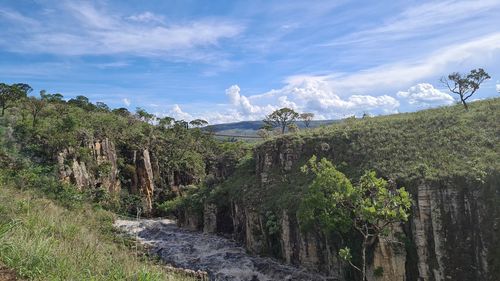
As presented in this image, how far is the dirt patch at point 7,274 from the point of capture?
227 inches

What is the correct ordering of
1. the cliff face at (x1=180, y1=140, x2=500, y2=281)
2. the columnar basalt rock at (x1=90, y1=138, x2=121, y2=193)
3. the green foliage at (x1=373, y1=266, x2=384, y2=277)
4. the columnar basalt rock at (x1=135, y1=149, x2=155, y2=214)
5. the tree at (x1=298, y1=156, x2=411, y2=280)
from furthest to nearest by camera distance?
the columnar basalt rock at (x1=135, y1=149, x2=155, y2=214)
the columnar basalt rock at (x1=90, y1=138, x2=121, y2=193)
the green foliage at (x1=373, y1=266, x2=384, y2=277)
the cliff face at (x1=180, y1=140, x2=500, y2=281)
the tree at (x1=298, y1=156, x2=411, y2=280)

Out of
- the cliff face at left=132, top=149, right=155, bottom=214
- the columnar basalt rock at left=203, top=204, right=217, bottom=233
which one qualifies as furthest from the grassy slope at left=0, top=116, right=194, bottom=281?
the cliff face at left=132, top=149, right=155, bottom=214

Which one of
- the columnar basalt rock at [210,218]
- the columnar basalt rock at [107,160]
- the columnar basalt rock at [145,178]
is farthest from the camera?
the columnar basalt rock at [145,178]

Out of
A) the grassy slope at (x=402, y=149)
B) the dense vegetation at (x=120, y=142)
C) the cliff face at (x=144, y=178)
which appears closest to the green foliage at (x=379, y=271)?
the grassy slope at (x=402, y=149)

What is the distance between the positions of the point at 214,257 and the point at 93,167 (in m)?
25.4

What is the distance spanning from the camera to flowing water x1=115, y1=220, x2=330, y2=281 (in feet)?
90.2

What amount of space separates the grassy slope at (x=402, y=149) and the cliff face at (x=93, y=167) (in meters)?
19.6

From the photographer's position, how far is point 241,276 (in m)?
27.8

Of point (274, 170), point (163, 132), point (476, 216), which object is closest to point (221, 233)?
point (274, 170)

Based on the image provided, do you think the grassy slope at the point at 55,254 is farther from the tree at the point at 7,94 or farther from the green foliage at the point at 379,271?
the tree at the point at 7,94

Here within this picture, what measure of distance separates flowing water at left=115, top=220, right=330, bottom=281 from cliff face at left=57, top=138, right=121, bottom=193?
8666 millimetres

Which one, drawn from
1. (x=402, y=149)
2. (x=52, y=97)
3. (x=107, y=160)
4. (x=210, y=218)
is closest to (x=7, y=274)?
(x=402, y=149)

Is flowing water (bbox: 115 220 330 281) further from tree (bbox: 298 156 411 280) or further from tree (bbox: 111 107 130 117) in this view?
tree (bbox: 111 107 130 117)

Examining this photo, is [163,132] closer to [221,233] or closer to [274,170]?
[221,233]
